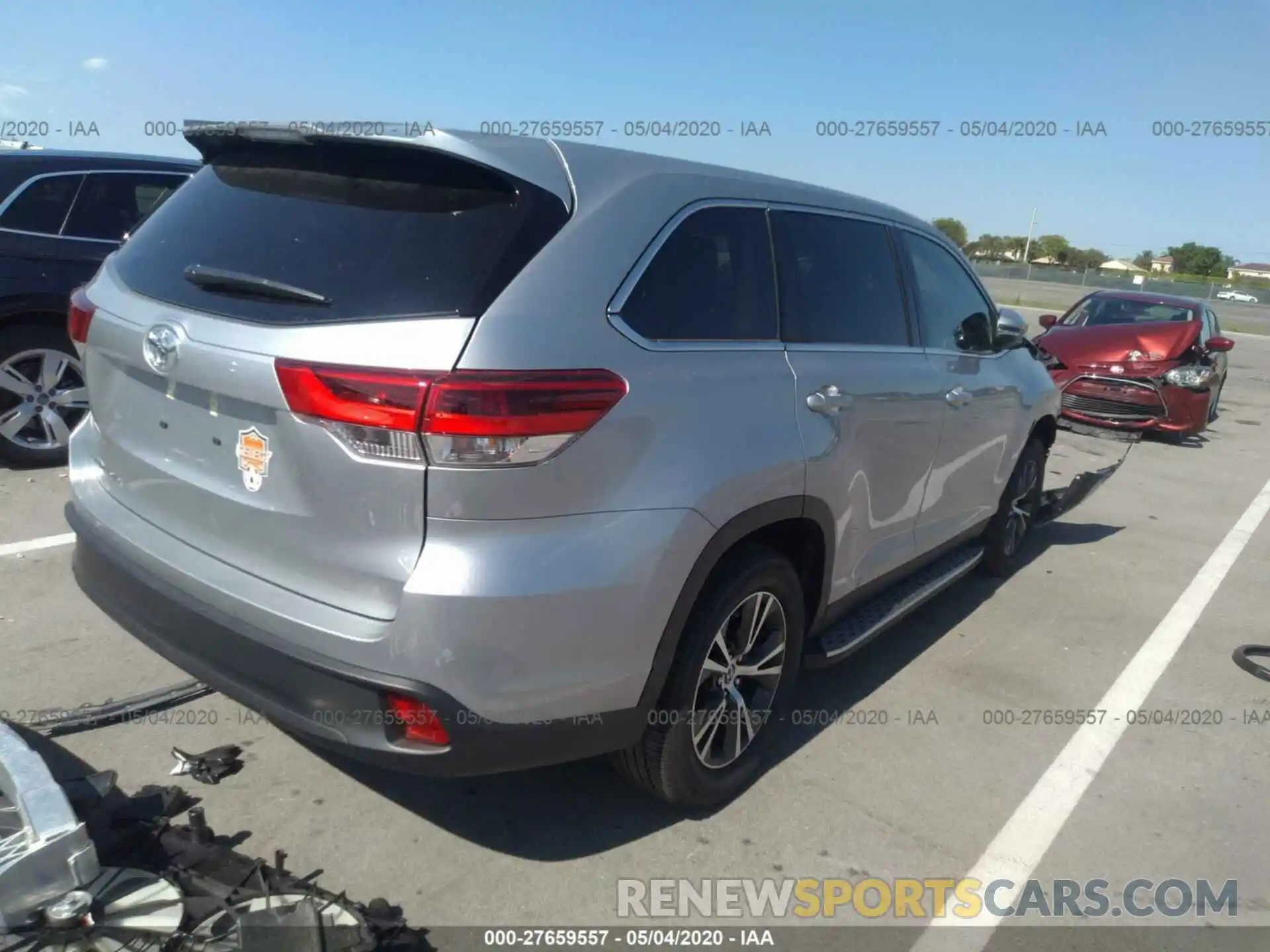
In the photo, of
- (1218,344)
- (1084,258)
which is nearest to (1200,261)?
(1084,258)

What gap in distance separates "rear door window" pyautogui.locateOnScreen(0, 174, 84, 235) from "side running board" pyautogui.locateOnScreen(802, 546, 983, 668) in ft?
16.6

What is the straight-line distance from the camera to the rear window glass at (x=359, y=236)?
232 cm

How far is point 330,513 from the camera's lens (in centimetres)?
232

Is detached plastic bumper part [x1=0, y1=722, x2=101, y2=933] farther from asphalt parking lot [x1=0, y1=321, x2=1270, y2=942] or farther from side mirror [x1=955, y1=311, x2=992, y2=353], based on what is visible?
side mirror [x1=955, y1=311, x2=992, y2=353]

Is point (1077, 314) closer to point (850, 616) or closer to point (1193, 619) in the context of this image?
point (1193, 619)

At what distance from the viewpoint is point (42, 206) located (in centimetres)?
573

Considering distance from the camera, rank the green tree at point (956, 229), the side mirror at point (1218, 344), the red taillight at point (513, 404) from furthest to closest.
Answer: the green tree at point (956, 229) → the side mirror at point (1218, 344) → the red taillight at point (513, 404)

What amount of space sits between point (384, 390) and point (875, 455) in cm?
196

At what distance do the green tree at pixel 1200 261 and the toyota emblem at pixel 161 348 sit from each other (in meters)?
92.5

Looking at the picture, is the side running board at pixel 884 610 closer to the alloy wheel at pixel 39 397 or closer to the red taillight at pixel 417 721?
the red taillight at pixel 417 721

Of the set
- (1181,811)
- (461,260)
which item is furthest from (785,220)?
(1181,811)

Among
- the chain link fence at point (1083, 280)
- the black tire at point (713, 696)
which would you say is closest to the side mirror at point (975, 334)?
the black tire at point (713, 696)

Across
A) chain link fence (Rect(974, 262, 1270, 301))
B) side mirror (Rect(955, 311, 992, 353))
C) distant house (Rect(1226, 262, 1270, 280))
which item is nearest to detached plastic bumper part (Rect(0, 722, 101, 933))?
side mirror (Rect(955, 311, 992, 353))

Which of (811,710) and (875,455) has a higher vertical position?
(875,455)
